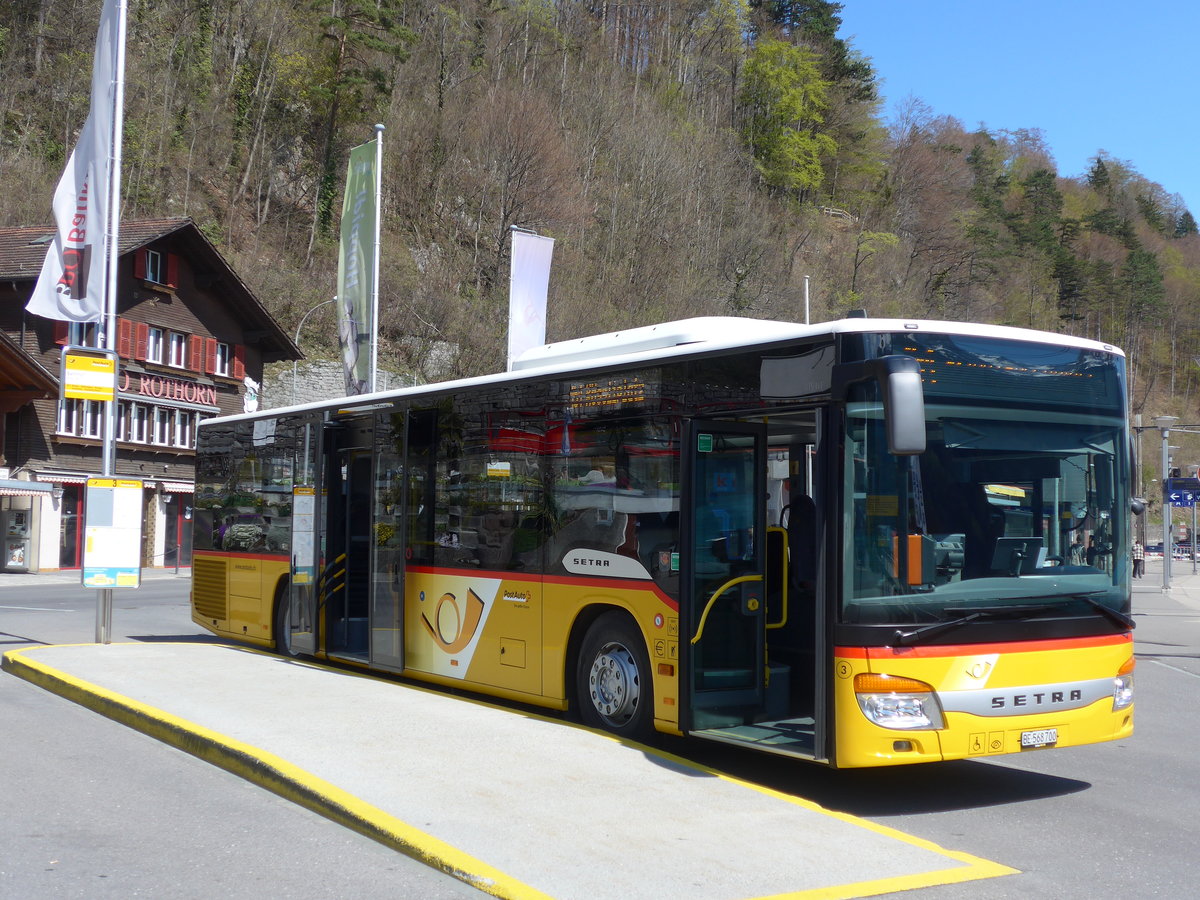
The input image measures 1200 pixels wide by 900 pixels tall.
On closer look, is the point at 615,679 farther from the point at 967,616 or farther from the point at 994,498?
the point at 994,498

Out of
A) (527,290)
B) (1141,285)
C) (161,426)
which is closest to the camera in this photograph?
(527,290)

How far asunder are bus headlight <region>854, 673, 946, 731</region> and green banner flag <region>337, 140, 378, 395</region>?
669 inches

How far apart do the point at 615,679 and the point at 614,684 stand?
1.5 inches

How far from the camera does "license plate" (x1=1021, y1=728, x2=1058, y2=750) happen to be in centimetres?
732

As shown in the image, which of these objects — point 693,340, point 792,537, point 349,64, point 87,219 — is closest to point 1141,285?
point 349,64

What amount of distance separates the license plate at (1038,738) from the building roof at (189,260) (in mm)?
36107

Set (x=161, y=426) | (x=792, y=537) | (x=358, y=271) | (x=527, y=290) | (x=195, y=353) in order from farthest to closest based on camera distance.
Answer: (x=195, y=353) < (x=161, y=426) < (x=358, y=271) < (x=527, y=290) < (x=792, y=537)

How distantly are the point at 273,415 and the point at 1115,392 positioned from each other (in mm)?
9097

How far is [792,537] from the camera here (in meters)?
8.66

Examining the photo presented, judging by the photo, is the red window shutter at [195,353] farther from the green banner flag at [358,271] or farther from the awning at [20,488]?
the green banner flag at [358,271]

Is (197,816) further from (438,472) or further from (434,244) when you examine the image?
(434,244)

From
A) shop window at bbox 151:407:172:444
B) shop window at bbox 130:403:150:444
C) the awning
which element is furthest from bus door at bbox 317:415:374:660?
shop window at bbox 151:407:172:444

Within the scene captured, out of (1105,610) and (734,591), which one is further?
(734,591)

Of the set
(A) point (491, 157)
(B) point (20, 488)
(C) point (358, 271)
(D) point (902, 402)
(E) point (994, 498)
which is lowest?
(E) point (994, 498)
